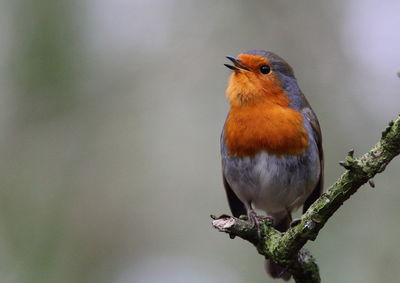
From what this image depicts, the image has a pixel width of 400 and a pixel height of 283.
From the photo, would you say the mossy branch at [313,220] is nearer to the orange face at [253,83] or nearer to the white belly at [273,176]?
the white belly at [273,176]

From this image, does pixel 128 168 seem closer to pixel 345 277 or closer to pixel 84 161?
pixel 84 161

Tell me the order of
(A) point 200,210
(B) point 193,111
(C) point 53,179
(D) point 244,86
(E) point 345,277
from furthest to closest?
(B) point 193,111 → (A) point 200,210 → (C) point 53,179 → (D) point 244,86 → (E) point 345,277

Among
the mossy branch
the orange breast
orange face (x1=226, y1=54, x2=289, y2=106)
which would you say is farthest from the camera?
orange face (x1=226, y1=54, x2=289, y2=106)

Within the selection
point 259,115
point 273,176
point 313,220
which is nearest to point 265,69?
point 259,115

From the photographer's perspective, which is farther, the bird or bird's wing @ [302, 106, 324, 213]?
bird's wing @ [302, 106, 324, 213]

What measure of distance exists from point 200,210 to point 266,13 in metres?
2.04

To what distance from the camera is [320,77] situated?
5742 mm

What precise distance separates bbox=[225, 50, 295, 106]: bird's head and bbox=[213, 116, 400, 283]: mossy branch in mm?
1332

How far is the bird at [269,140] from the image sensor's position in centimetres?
440

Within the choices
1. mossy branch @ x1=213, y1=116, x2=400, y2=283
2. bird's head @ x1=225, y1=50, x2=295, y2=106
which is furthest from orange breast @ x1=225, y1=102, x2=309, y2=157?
mossy branch @ x1=213, y1=116, x2=400, y2=283

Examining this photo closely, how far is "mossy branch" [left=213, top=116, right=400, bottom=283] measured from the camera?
269 cm

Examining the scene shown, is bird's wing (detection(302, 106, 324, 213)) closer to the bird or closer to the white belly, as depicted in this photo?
the bird

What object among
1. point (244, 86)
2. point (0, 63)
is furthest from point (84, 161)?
point (244, 86)

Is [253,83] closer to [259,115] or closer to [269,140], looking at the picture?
[259,115]
